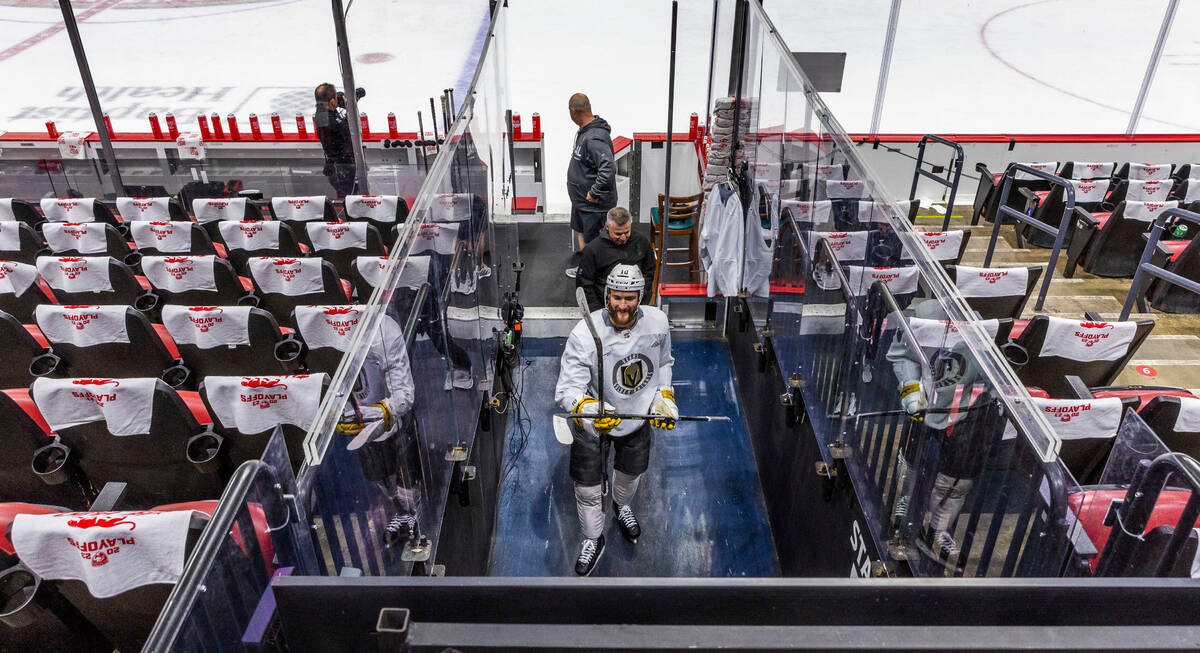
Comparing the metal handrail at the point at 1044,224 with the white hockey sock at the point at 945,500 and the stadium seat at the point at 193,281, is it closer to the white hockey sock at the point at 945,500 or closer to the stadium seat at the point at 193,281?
the white hockey sock at the point at 945,500

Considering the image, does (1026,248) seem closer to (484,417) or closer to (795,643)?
(484,417)

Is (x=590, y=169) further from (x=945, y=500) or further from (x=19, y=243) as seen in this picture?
(x=945, y=500)

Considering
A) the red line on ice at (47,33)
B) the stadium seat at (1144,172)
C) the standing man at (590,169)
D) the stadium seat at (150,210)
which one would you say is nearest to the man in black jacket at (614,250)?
the standing man at (590,169)

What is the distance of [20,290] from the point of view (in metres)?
4.01

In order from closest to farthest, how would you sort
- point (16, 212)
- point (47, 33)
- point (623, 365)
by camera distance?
1. point (623, 365)
2. point (16, 212)
3. point (47, 33)

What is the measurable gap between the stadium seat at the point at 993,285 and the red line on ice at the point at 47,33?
Result: 57.5 ft

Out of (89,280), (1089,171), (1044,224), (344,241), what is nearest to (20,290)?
(89,280)

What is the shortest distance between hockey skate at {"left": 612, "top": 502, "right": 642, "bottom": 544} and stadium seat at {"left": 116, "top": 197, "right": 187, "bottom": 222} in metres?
4.26

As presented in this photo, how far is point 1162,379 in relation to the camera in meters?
4.63

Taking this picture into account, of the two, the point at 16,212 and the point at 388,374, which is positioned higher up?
the point at 388,374

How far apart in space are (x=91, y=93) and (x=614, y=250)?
18.6 ft

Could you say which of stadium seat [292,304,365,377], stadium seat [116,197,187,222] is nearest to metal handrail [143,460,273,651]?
stadium seat [292,304,365,377]

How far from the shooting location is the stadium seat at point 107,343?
3277mm

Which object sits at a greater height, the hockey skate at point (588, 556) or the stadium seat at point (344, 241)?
the stadium seat at point (344, 241)
